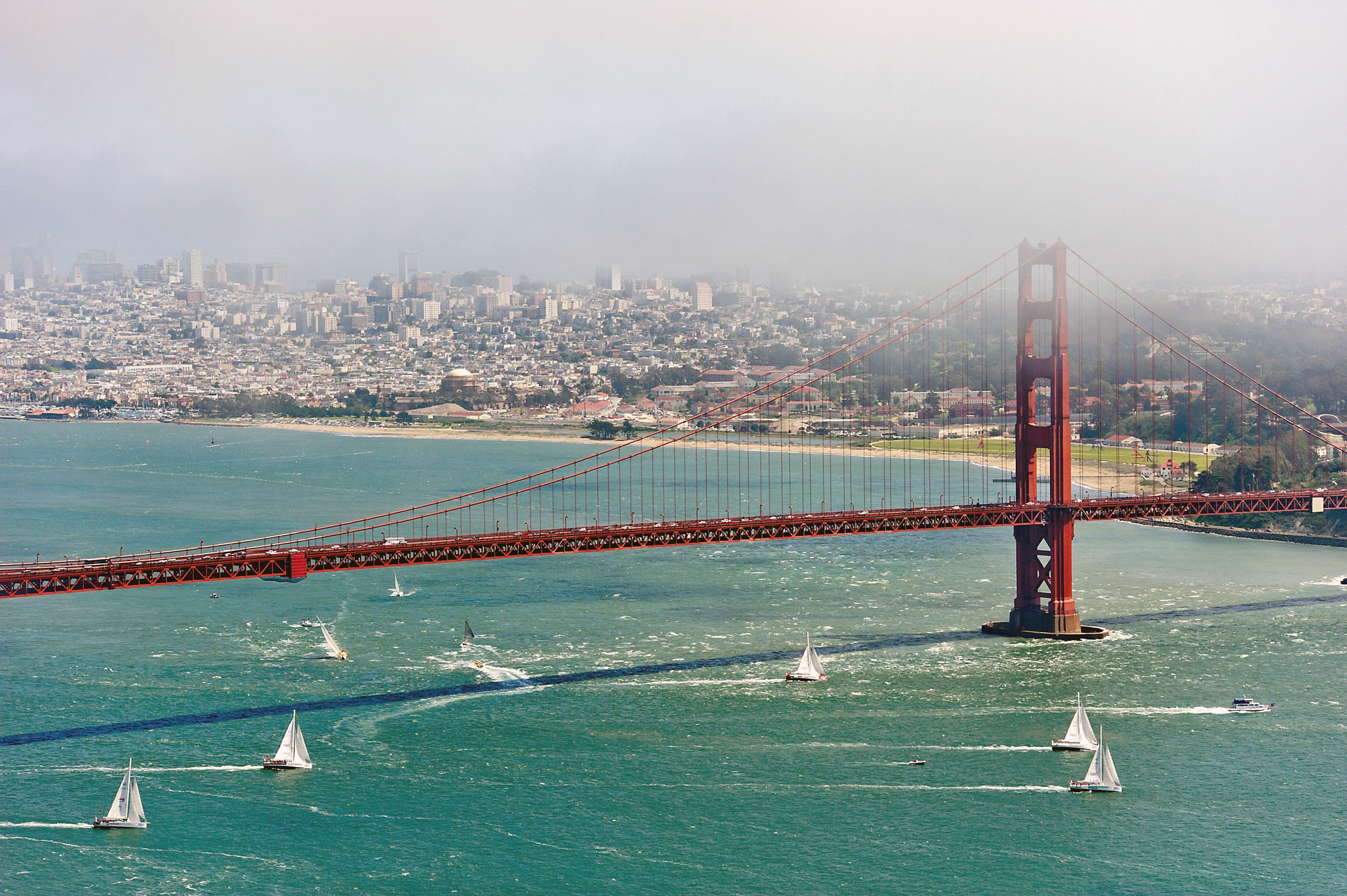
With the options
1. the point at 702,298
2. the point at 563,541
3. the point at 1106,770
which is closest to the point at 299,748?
Result: the point at 563,541

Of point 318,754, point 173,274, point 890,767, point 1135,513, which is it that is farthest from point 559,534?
point 173,274

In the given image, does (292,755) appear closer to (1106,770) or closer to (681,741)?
(681,741)

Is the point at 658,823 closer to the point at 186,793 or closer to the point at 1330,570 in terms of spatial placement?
the point at 186,793

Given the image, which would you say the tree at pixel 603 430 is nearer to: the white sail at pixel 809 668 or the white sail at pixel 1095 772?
the white sail at pixel 809 668

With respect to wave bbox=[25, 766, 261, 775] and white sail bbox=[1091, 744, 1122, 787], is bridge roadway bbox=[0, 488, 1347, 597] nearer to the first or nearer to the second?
wave bbox=[25, 766, 261, 775]

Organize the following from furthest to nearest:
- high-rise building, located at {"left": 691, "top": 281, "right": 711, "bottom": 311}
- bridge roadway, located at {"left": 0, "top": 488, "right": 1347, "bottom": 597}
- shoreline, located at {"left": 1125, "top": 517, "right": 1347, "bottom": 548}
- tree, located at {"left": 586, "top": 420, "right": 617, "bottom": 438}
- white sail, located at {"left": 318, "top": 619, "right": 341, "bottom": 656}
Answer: high-rise building, located at {"left": 691, "top": 281, "right": 711, "bottom": 311} → tree, located at {"left": 586, "top": 420, "right": 617, "bottom": 438} → shoreline, located at {"left": 1125, "top": 517, "right": 1347, "bottom": 548} → white sail, located at {"left": 318, "top": 619, "right": 341, "bottom": 656} → bridge roadway, located at {"left": 0, "top": 488, "right": 1347, "bottom": 597}

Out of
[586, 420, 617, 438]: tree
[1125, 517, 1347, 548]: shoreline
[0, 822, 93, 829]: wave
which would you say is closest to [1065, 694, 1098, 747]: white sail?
[0, 822, 93, 829]: wave
